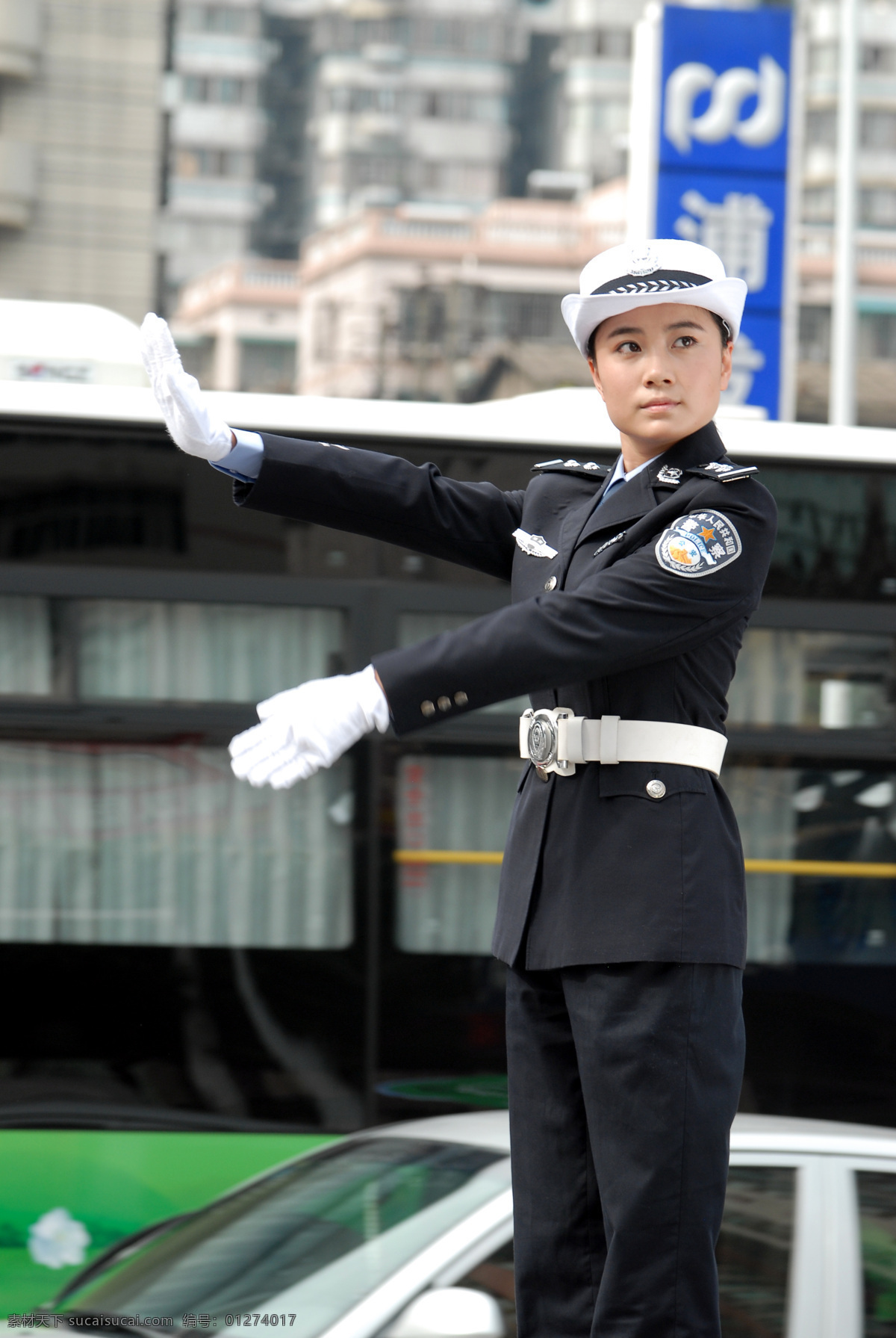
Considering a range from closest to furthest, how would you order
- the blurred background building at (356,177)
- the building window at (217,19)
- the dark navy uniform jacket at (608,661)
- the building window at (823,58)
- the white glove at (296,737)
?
1. the white glove at (296,737)
2. the dark navy uniform jacket at (608,661)
3. the blurred background building at (356,177)
4. the building window at (823,58)
5. the building window at (217,19)

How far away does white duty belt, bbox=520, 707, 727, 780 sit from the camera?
225 centimetres

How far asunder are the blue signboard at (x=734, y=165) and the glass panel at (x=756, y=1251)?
8.24 m

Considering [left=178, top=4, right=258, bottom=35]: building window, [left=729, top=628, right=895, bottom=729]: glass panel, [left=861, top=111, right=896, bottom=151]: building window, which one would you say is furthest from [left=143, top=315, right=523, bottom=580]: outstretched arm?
[left=178, top=4, right=258, bottom=35]: building window

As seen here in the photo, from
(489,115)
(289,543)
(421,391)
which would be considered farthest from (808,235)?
(289,543)

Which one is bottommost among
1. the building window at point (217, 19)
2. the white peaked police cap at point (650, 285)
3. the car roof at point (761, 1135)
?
the car roof at point (761, 1135)

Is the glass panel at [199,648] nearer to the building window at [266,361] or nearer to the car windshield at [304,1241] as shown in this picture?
the car windshield at [304,1241]

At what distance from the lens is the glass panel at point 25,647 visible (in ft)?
14.6

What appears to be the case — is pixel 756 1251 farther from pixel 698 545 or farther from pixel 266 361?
pixel 266 361

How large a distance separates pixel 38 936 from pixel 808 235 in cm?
5083

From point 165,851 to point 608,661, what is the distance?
2.62m

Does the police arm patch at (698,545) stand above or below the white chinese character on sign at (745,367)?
below

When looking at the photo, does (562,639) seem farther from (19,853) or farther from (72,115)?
Result: (72,115)

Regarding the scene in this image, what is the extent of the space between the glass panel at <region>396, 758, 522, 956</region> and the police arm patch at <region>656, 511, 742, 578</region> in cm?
238

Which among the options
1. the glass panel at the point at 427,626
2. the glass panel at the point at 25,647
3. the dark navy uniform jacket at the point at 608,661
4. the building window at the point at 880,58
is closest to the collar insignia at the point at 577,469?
the dark navy uniform jacket at the point at 608,661
